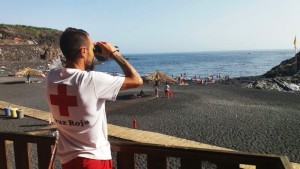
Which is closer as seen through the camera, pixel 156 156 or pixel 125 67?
pixel 125 67

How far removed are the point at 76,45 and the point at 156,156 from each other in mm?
1101

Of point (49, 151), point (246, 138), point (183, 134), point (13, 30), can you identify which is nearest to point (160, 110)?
point (183, 134)

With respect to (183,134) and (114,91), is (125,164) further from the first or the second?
(183,134)

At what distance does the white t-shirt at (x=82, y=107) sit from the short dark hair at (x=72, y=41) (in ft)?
0.41

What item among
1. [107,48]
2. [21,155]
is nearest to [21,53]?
[21,155]

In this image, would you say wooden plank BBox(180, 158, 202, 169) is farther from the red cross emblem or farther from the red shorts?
the red cross emblem

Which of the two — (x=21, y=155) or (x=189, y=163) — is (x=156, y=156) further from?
(x=21, y=155)

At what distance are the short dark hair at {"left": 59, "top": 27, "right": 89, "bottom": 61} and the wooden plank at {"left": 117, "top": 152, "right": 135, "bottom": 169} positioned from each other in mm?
954

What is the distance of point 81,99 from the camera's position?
86.8 inches

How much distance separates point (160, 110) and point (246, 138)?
7.62 metres

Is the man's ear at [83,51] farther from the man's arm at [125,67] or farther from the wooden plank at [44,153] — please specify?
the wooden plank at [44,153]

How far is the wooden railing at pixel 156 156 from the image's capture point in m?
2.22

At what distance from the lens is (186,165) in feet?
8.10

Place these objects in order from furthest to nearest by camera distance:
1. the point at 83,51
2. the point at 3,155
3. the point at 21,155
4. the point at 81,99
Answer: the point at 3,155
the point at 21,155
the point at 83,51
the point at 81,99
